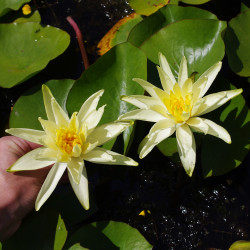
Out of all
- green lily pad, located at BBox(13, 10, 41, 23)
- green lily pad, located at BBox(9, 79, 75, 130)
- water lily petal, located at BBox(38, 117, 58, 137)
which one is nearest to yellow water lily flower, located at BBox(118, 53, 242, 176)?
water lily petal, located at BBox(38, 117, 58, 137)

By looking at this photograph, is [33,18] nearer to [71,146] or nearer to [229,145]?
[71,146]

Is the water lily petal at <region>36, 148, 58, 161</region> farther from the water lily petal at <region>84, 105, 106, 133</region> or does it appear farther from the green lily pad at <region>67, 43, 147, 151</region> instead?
the green lily pad at <region>67, 43, 147, 151</region>

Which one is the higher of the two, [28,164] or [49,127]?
[49,127]

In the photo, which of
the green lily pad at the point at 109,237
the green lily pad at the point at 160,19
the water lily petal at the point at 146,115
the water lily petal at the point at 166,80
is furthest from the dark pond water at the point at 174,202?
the green lily pad at the point at 160,19

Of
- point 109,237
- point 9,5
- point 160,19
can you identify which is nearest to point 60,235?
point 109,237

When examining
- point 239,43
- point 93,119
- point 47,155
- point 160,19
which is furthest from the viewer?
point 160,19

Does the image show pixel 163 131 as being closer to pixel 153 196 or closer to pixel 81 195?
pixel 81 195

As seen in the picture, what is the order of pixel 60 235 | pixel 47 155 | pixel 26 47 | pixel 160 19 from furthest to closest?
pixel 26 47
pixel 160 19
pixel 60 235
pixel 47 155
